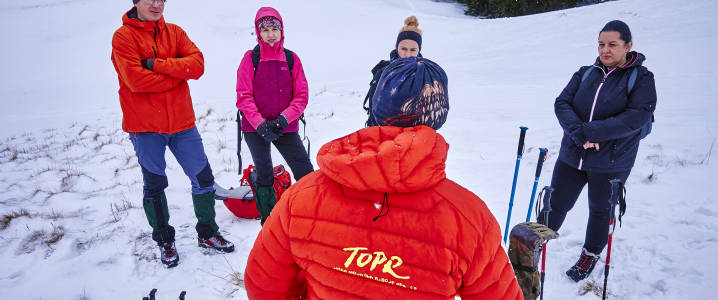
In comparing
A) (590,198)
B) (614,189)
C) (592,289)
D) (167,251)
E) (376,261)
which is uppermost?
(376,261)

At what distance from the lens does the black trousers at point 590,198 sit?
270 cm

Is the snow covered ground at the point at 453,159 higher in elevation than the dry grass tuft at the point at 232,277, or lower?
higher

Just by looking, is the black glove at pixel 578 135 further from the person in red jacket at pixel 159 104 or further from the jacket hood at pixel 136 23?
the jacket hood at pixel 136 23

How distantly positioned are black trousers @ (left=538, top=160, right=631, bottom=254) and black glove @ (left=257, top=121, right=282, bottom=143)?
2.54m

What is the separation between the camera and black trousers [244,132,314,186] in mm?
3384

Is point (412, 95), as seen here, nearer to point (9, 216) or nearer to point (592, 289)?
point (592, 289)

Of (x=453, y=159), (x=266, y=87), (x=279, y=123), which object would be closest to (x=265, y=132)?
(x=279, y=123)

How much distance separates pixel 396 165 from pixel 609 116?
253cm

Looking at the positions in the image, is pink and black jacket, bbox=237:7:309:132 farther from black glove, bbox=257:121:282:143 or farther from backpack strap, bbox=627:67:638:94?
backpack strap, bbox=627:67:638:94

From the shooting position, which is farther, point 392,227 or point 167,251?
point 167,251

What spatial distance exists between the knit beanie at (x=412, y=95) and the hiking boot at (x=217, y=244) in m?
2.63

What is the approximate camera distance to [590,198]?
281cm

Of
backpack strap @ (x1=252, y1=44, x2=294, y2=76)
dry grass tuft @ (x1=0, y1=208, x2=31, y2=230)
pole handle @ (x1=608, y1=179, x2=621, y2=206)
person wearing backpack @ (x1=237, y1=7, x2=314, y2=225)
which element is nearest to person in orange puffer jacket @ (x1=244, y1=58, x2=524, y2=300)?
pole handle @ (x1=608, y1=179, x2=621, y2=206)

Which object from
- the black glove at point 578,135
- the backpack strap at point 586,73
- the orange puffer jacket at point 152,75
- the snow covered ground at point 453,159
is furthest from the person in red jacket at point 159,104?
the backpack strap at point 586,73
